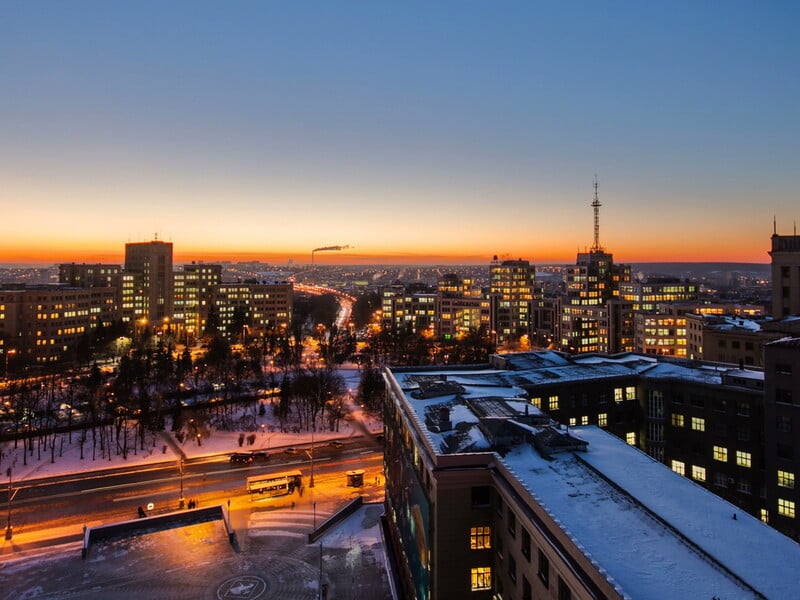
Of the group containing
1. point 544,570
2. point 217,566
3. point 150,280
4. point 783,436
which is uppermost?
point 150,280

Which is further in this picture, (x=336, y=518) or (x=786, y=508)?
(x=336, y=518)

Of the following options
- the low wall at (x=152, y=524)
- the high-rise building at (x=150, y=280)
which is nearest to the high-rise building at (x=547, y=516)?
the low wall at (x=152, y=524)

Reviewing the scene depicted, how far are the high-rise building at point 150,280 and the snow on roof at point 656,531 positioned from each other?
154146mm

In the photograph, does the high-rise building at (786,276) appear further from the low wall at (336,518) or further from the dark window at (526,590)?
the dark window at (526,590)

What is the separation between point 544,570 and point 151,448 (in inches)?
2064

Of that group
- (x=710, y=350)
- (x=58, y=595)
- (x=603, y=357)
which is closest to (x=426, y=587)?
(x=58, y=595)

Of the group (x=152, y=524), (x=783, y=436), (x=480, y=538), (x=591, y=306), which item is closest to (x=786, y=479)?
(x=783, y=436)

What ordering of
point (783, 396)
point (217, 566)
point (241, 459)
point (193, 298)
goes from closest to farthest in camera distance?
point (783, 396), point (217, 566), point (241, 459), point (193, 298)

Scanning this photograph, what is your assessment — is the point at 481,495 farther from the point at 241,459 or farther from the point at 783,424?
the point at 241,459

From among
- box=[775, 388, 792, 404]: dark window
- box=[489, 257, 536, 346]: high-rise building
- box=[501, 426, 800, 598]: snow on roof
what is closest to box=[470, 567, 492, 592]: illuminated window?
box=[501, 426, 800, 598]: snow on roof

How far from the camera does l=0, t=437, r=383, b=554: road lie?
44.8 metres

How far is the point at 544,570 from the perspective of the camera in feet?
70.3

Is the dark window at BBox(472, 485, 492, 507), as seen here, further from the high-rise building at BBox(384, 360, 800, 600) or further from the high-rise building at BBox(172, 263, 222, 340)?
the high-rise building at BBox(172, 263, 222, 340)

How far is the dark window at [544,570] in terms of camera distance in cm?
2098
